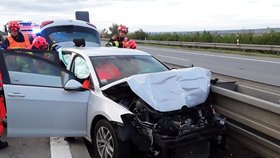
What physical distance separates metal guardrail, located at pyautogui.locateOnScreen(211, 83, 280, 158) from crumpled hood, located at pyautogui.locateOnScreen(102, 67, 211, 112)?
32 cm

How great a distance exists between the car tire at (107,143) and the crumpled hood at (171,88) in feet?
1.73

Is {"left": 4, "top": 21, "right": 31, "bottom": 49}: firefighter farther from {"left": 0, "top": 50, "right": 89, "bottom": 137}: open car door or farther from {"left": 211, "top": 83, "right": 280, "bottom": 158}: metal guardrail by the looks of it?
{"left": 211, "top": 83, "right": 280, "bottom": 158}: metal guardrail

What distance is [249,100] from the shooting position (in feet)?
14.3

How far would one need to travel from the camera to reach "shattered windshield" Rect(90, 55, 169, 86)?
5.29 m

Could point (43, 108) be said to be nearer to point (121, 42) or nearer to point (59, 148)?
point (59, 148)

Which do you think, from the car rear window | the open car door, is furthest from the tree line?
the open car door

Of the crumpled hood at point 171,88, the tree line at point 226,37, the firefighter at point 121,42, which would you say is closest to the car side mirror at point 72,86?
the crumpled hood at point 171,88

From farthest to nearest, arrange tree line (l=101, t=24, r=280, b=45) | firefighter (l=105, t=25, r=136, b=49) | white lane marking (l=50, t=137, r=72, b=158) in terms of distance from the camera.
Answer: tree line (l=101, t=24, r=280, b=45)
firefighter (l=105, t=25, r=136, b=49)
white lane marking (l=50, t=137, r=72, b=158)

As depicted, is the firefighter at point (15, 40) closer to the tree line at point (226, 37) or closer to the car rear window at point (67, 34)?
the car rear window at point (67, 34)

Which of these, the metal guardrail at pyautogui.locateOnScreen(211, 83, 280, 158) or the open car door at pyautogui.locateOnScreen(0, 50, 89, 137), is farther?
the open car door at pyautogui.locateOnScreen(0, 50, 89, 137)

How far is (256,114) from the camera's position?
4.28 meters

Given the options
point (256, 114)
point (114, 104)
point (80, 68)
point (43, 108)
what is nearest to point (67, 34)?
point (80, 68)

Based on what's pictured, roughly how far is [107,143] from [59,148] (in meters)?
1.17

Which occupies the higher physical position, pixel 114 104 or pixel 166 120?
pixel 114 104
